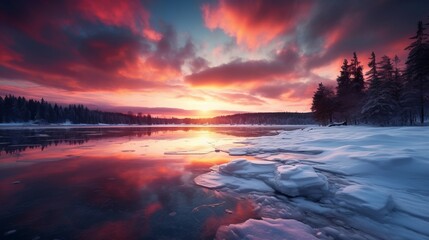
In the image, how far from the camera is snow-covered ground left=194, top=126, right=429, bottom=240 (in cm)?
462

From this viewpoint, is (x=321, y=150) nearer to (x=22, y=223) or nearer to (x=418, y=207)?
(x=418, y=207)

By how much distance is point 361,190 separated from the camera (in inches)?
237

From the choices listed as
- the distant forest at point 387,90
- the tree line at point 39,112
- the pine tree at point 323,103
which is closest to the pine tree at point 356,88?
the distant forest at point 387,90

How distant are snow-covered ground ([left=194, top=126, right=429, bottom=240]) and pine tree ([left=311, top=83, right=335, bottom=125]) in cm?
4129

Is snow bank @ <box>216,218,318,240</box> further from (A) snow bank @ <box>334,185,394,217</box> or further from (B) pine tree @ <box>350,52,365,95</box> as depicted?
(B) pine tree @ <box>350,52,365,95</box>

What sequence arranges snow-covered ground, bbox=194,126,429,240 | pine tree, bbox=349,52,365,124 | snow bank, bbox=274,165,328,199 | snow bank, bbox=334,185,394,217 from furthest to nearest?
pine tree, bbox=349,52,365,124 → snow bank, bbox=274,165,328,199 → snow bank, bbox=334,185,394,217 → snow-covered ground, bbox=194,126,429,240

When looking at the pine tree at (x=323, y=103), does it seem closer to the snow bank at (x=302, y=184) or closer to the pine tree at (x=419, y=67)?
the pine tree at (x=419, y=67)

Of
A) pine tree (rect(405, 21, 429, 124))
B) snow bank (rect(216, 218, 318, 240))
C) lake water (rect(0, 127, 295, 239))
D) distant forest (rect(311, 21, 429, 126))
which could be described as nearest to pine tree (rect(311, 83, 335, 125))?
distant forest (rect(311, 21, 429, 126))

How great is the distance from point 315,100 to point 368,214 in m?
54.7

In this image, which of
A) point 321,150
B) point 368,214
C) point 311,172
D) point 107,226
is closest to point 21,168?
point 107,226

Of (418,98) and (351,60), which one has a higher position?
(351,60)

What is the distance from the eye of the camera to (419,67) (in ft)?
92.2

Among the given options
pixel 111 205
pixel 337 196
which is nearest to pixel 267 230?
pixel 337 196

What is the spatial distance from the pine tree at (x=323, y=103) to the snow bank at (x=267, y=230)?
1928 inches
